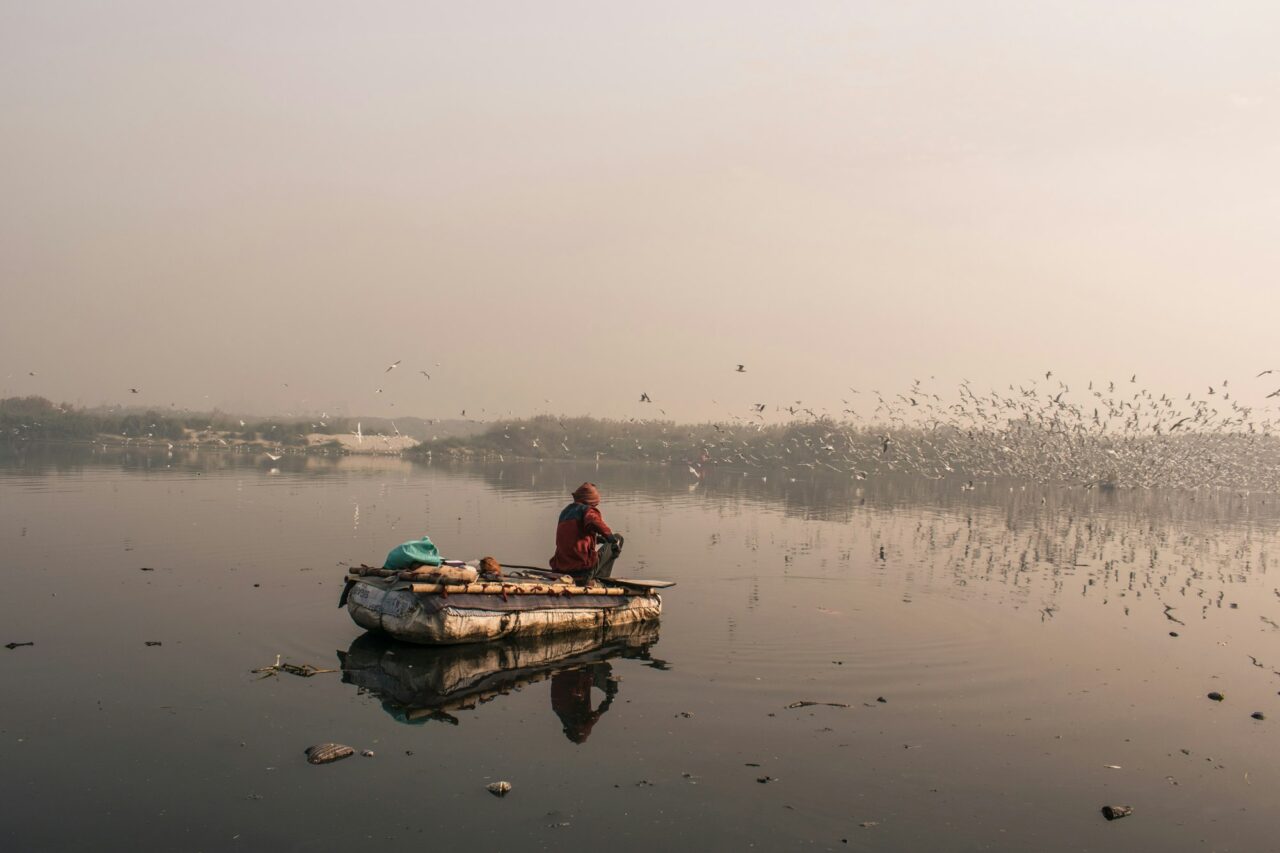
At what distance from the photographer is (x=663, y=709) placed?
12031 mm

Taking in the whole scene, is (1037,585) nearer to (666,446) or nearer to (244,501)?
(244,501)

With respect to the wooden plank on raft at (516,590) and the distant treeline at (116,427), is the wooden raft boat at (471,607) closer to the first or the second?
the wooden plank on raft at (516,590)

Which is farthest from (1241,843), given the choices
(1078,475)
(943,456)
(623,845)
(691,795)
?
(943,456)

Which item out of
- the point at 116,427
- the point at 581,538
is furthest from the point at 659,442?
the point at 581,538

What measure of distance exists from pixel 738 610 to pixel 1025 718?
24.0ft

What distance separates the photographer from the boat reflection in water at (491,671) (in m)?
11.8

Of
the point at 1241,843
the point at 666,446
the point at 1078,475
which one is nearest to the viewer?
the point at 1241,843

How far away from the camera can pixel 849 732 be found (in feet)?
37.0

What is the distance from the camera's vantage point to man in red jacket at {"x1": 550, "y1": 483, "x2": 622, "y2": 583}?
54.5 ft

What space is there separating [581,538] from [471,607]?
303 centimetres

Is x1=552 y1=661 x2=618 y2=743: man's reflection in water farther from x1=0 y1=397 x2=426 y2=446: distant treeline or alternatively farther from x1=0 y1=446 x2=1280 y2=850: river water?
x1=0 y1=397 x2=426 y2=446: distant treeline

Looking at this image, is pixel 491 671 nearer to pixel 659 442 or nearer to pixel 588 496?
pixel 588 496

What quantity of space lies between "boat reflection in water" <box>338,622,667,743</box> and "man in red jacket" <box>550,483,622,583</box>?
1.23 meters

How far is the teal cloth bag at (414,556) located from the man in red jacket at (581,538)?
8.34 ft
